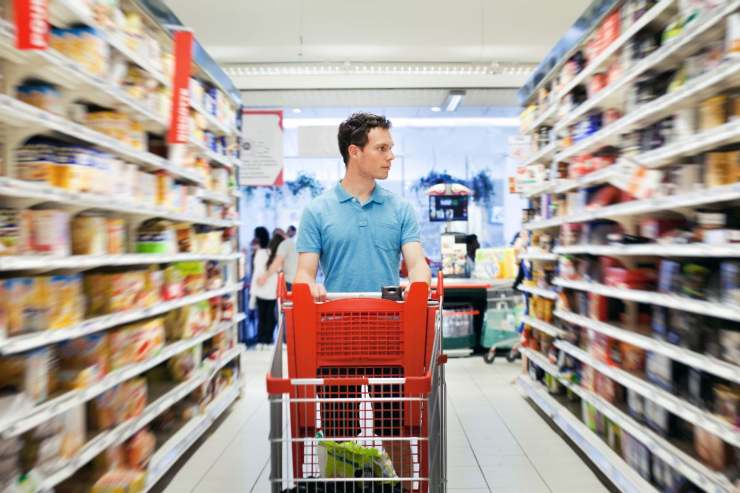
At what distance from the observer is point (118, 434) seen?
2.91 meters

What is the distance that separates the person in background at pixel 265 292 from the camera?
845 centimetres

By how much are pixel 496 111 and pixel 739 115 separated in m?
8.81

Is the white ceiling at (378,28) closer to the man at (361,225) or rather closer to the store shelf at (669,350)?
the store shelf at (669,350)

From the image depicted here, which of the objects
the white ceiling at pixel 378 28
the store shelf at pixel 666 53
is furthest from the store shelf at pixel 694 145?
the white ceiling at pixel 378 28

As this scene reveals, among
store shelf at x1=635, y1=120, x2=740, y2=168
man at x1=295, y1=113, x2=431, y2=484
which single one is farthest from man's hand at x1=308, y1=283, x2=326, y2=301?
store shelf at x1=635, y1=120, x2=740, y2=168

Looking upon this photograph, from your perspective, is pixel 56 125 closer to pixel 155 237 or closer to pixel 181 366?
pixel 155 237

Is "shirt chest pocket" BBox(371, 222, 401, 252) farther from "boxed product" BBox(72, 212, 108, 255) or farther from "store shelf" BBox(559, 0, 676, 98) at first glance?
"store shelf" BBox(559, 0, 676, 98)

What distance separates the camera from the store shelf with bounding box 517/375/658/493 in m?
3.03

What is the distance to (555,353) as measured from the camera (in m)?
4.79

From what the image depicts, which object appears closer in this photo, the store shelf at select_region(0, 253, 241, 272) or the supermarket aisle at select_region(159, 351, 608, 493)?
the store shelf at select_region(0, 253, 241, 272)

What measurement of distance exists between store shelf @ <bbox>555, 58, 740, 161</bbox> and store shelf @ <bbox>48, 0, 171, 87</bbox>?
2.64 meters

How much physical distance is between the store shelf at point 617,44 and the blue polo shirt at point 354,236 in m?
1.63

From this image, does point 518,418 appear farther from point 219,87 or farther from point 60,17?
point 60,17

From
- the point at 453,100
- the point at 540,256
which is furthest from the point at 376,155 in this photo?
the point at 453,100
